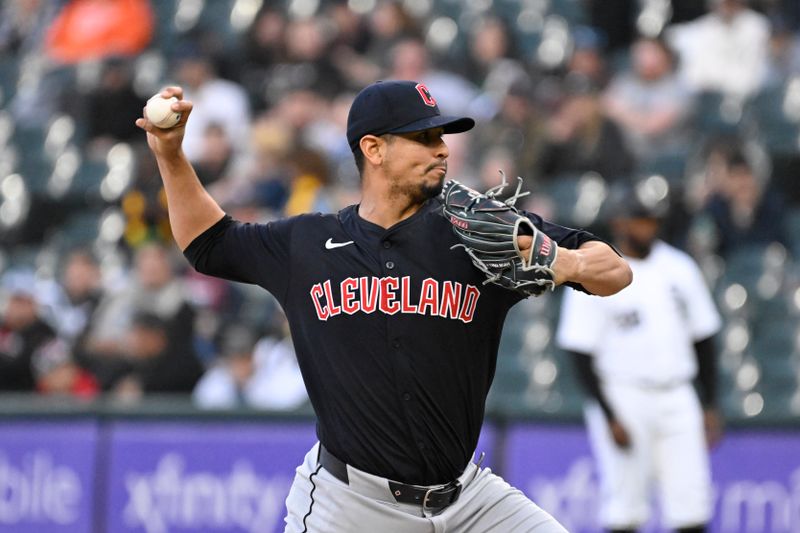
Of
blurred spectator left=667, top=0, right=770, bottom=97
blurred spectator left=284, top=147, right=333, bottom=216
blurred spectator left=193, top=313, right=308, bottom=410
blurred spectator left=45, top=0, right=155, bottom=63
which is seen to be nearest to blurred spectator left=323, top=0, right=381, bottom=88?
blurred spectator left=284, top=147, right=333, bottom=216

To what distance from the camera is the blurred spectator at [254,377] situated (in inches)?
379

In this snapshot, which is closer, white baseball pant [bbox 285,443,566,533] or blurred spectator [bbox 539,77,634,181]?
white baseball pant [bbox 285,443,566,533]

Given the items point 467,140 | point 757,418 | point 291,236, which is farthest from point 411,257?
point 467,140

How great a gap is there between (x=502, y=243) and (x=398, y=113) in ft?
2.09

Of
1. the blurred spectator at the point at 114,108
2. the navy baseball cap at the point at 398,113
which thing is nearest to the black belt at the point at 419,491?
the navy baseball cap at the point at 398,113

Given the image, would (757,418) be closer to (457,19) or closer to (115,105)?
(457,19)

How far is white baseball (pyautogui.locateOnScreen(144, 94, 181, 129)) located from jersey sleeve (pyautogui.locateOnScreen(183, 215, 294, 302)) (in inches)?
16.3

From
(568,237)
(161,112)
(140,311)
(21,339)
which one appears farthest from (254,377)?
(568,237)

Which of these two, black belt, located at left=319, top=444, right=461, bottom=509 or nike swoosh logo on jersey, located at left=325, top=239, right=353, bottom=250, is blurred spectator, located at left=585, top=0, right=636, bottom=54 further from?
black belt, located at left=319, top=444, right=461, bottom=509

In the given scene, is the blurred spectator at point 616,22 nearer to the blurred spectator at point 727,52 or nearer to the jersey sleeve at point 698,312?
the blurred spectator at point 727,52

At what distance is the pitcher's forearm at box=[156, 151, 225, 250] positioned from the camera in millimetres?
4879

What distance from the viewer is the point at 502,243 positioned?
14.1 ft

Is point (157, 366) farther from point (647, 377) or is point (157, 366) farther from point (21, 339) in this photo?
point (647, 377)

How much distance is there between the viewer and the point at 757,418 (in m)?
8.57
